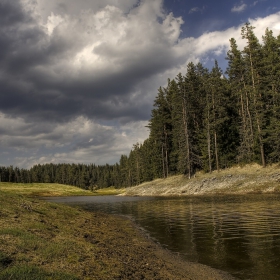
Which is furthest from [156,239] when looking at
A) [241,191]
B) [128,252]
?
[241,191]

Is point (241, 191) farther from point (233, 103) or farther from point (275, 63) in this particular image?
point (233, 103)

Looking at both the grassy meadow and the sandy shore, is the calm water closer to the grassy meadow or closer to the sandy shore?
the sandy shore

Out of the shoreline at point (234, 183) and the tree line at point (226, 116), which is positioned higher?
the tree line at point (226, 116)

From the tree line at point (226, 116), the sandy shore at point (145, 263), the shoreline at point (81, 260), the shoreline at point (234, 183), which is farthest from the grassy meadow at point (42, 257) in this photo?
the tree line at point (226, 116)

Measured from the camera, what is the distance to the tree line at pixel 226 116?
52381 mm

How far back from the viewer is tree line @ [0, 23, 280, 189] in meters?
52.4

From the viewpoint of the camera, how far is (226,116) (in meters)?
64.6

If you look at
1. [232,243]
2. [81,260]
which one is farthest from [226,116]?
[81,260]

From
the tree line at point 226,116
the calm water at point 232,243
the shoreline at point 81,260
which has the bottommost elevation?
the calm water at point 232,243

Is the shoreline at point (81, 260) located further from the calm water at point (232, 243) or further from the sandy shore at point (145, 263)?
the calm water at point (232, 243)

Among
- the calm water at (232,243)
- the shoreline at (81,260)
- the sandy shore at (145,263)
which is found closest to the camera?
the shoreline at (81,260)

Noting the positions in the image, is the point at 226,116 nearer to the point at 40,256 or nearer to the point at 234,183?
the point at 234,183

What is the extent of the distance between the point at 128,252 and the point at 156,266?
225 cm

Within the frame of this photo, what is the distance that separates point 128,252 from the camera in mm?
11547
